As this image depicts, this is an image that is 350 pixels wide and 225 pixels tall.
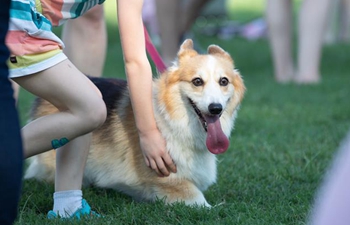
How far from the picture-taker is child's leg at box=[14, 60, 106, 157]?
265 centimetres

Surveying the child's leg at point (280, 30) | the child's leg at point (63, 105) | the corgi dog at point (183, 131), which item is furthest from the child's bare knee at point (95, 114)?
the child's leg at point (280, 30)

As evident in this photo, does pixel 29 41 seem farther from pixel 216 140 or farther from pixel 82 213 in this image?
pixel 216 140

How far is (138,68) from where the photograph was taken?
2828mm

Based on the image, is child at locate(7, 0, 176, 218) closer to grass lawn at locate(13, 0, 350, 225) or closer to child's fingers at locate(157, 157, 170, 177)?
child's fingers at locate(157, 157, 170, 177)

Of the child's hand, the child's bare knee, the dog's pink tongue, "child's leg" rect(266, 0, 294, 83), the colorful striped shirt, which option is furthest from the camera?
"child's leg" rect(266, 0, 294, 83)

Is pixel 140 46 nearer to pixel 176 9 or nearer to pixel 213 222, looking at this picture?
pixel 213 222

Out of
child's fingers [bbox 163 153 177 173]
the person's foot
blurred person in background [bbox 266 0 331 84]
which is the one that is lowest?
blurred person in background [bbox 266 0 331 84]

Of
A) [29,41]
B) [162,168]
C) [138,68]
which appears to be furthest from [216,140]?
[29,41]

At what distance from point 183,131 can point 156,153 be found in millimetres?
223

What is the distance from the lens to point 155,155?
3084 millimetres

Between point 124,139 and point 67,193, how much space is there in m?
0.47

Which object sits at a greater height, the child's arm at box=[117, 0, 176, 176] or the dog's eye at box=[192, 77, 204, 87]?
the child's arm at box=[117, 0, 176, 176]

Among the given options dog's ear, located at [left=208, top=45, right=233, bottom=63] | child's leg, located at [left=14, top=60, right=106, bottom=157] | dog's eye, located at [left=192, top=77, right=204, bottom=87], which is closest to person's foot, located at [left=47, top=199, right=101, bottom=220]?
child's leg, located at [left=14, top=60, right=106, bottom=157]

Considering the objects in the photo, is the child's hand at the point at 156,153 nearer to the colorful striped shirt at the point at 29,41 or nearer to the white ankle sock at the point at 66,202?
the white ankle sock at the point at 66,202
